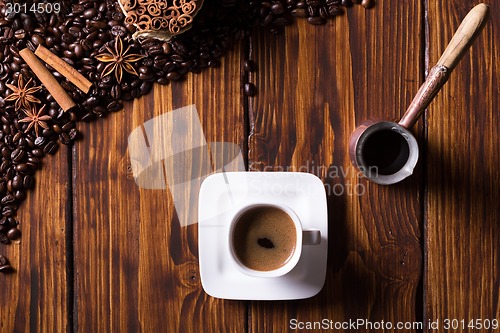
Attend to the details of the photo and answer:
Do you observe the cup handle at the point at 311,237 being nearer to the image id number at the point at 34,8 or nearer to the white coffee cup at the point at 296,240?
the white coffee cup at the point at 296,240

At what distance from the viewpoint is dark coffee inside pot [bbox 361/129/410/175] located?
1.03 meters

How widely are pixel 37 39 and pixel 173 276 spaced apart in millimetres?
518

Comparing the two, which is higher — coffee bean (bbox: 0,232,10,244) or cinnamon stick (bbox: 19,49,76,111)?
cinnamon stick (bbox: 19,49,76,111)

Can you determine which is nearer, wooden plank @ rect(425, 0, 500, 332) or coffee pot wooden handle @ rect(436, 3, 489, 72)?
coffee pot wooden handle @ rect(436, 3, 489, 72)

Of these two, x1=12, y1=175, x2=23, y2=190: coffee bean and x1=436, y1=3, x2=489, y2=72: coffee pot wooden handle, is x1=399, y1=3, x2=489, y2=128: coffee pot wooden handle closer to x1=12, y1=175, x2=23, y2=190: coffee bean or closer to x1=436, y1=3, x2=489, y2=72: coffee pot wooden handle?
x1=436, y1=3, x2=489, y2=72: coffee pot wooden handle

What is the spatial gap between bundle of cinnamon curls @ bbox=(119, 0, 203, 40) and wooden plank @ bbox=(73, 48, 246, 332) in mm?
140

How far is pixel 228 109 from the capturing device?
3.56 feet

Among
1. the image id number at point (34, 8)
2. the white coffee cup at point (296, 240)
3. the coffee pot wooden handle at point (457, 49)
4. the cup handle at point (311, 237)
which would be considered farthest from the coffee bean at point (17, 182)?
the coffee pot wooden handle at point (457, 49)

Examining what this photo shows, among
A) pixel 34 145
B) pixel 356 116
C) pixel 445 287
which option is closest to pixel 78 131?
pixel 34 145

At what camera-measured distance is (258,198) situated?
1.04 meters

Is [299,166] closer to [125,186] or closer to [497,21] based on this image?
[125,186]

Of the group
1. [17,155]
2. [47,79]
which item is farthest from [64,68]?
[17,155]

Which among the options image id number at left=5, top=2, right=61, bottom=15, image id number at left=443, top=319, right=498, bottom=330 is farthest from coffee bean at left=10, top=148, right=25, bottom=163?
image id number at left=443, top=319, right=498, bottom=330

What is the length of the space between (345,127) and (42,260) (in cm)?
64
